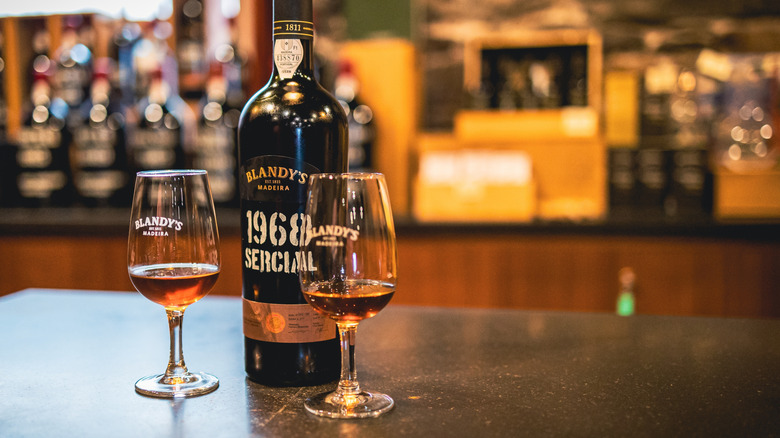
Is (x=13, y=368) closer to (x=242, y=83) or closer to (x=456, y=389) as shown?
(x=456, y=389)

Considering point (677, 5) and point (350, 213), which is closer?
point (350, 213)

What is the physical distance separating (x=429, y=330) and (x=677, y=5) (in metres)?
2.21

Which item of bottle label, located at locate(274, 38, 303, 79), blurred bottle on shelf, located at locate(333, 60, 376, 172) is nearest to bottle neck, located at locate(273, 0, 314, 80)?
bottle label, located at locate(274, 38, 303, 79)

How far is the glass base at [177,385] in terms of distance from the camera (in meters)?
0.72

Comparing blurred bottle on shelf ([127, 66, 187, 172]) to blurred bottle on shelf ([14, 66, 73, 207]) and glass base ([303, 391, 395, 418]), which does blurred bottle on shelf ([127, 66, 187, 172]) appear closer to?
blurred bottle on shelf ([14, 66, 73, 207])

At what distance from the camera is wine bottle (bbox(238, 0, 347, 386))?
2.46ft

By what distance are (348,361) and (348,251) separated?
113mm

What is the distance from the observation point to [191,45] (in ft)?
9.23

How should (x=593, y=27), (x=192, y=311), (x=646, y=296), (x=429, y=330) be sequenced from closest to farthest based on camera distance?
(x=429, y=330) < (x=192, y=311) < (x=646, y=296) < (x=593, y=27)

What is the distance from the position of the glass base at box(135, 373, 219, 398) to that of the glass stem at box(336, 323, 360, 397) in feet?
0.46

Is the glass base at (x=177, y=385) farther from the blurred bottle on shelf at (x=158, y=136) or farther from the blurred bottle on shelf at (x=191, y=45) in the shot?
the blurred bottle on shelf at (x=191, y=45)

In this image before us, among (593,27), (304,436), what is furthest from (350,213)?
(593,27)

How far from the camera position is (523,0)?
2838 millimetres

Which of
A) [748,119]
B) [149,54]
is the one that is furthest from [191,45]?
[748,119]
